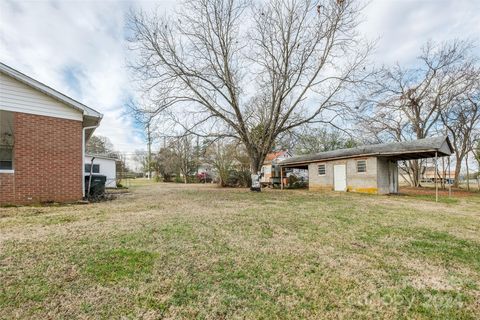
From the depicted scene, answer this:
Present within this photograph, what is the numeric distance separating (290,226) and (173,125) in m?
9.39

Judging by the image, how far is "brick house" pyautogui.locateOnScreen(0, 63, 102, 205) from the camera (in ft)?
24.3

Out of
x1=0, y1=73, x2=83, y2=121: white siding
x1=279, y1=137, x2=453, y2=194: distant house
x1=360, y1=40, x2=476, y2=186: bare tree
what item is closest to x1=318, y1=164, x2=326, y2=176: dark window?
x1=279, y1=137, x2=453, y2=194: distant house

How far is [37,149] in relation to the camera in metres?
7.73

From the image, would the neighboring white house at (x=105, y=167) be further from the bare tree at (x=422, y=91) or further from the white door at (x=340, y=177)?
the bare tree at (x=422, y=91)

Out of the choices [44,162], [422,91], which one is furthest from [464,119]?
[44,162]

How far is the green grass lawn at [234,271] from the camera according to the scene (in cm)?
218

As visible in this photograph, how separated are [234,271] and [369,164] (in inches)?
559

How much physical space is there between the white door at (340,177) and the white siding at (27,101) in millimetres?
15370

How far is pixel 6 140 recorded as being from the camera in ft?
24.7

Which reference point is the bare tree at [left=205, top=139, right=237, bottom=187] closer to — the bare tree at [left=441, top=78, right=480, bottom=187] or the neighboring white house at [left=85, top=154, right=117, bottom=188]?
the neighboring white house at [left=85, top=154, right=117, bottom=188]

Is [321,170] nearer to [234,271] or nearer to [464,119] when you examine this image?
[464,119]

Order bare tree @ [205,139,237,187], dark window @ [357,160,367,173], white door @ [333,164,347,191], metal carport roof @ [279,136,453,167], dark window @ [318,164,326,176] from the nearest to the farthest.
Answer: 1. metal carport roof @ [279,136,453,167]
2. dark window @ [357,160,367,173]
3. white door @ [333,164,347,191]
4. dark window @ [318,164,326,176]
5. bare tree @ [205,139,237,187]

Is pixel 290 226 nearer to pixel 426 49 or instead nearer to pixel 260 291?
pixel 260 291

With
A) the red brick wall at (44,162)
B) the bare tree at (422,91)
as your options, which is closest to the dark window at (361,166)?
the bare tree at (422,91)
